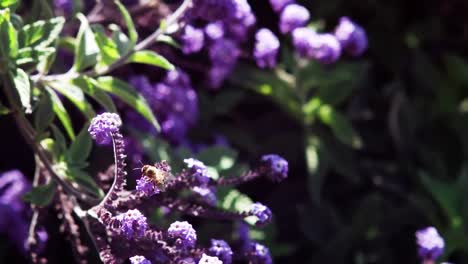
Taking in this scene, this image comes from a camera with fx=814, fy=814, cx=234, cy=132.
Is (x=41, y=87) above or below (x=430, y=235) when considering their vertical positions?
below

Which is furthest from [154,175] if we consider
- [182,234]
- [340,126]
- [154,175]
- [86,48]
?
[340,126]

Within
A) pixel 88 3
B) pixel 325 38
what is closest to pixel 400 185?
pixel 325 38

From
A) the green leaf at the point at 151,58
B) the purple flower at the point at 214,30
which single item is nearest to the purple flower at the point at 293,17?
the purple flower at the point at 214,30

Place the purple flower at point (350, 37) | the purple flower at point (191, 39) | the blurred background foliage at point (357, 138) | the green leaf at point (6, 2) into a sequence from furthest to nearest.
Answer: the blurred background foliage at point (357, 138)
the purple flower at point (350, 37)
the purple flower at point (191, 39)
the green leaf at point (6, 2)

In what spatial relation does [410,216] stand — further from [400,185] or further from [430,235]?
[430,235]

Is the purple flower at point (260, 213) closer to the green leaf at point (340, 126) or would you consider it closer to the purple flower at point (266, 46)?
the purple flower at point (266, 46)

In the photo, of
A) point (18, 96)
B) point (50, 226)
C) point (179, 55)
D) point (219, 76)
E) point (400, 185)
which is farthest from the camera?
point (400, 185)

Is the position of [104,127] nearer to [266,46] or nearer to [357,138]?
[266,46]
